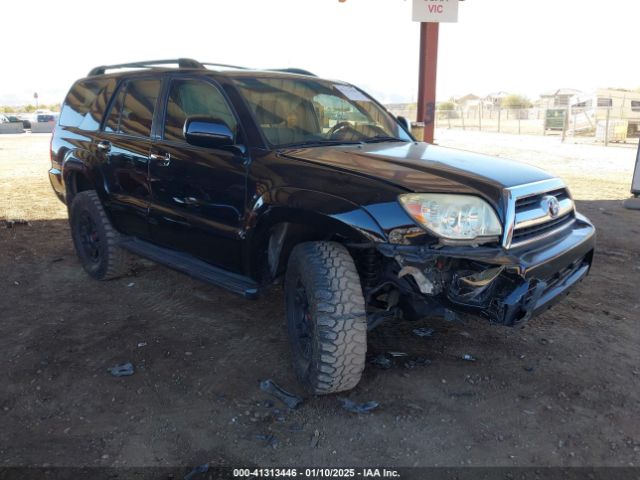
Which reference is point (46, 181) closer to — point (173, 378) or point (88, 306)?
point (88, 306)

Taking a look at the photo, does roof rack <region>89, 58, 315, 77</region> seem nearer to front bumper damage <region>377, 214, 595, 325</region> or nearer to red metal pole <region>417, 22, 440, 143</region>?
front bumper damage <region>377, 214, 595, 325</region>

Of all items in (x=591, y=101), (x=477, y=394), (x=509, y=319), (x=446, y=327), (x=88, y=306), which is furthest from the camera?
(x=591, y=101)

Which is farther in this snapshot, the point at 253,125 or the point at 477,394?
the point at 253,125

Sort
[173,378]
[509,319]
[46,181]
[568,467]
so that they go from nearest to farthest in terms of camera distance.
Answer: [568,467] < [509,319] < [173,378] < [46,181]

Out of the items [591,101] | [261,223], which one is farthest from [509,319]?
[591,101]

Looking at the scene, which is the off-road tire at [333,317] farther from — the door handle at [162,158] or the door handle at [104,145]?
the door handle at [104,145]

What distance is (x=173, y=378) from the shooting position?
3.14 metres

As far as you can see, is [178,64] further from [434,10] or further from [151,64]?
[434,10]

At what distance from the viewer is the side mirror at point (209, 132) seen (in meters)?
3.11

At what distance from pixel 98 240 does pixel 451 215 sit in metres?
3.42

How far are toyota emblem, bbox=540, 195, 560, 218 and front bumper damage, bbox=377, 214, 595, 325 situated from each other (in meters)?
0.43

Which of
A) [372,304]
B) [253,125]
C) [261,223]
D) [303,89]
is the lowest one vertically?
[372,304]

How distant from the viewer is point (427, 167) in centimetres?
291

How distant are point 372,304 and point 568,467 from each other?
126cm
